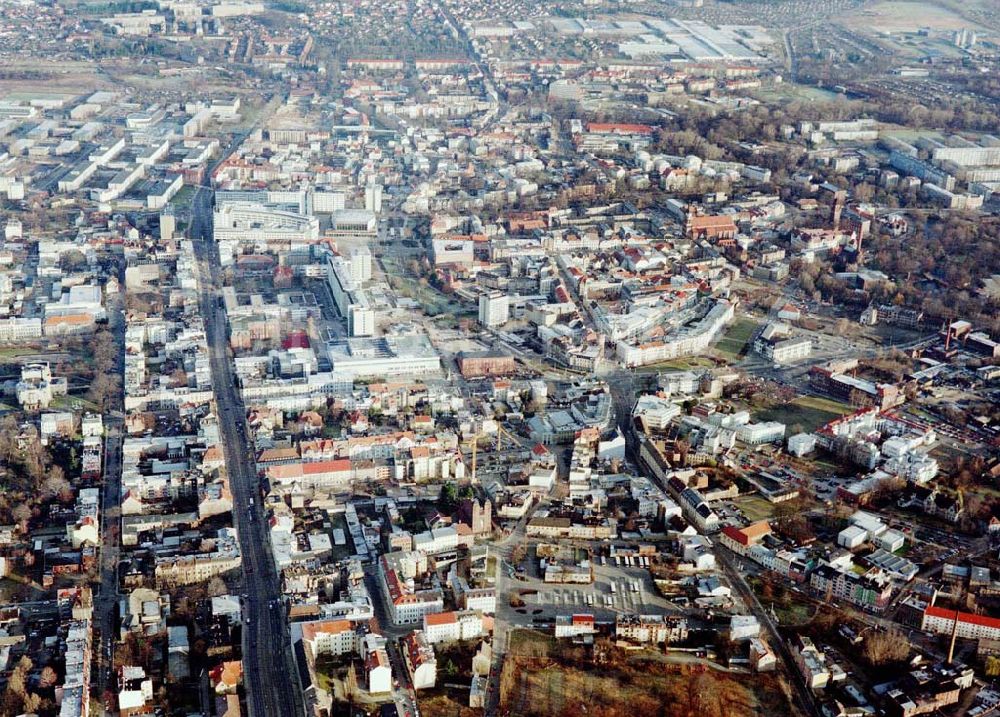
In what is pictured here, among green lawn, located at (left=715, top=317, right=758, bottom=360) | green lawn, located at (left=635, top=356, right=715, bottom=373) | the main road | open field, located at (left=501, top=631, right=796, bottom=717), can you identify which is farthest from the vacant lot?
green lawn, located at (left=715, top=317, right=758, bottom=360)

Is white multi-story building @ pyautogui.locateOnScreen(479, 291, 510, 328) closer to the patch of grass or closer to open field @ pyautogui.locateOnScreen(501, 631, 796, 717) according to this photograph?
the patch of grass

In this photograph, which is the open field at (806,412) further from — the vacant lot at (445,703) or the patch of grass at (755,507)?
the vacant lot at (445,703)

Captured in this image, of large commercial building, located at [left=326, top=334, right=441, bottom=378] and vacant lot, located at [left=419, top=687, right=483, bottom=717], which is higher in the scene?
large commercial building, located at [left=326, top=334, right=441, bottom=378]

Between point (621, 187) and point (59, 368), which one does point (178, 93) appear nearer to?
point (621, 187)

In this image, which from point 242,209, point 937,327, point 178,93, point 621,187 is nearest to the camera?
point 937,327

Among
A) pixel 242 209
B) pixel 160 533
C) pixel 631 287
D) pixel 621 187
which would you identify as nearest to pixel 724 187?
pixel 621 187

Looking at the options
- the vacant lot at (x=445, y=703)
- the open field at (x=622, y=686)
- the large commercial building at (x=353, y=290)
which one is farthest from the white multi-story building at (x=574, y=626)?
the large commercial building at (x=353, y=290)
